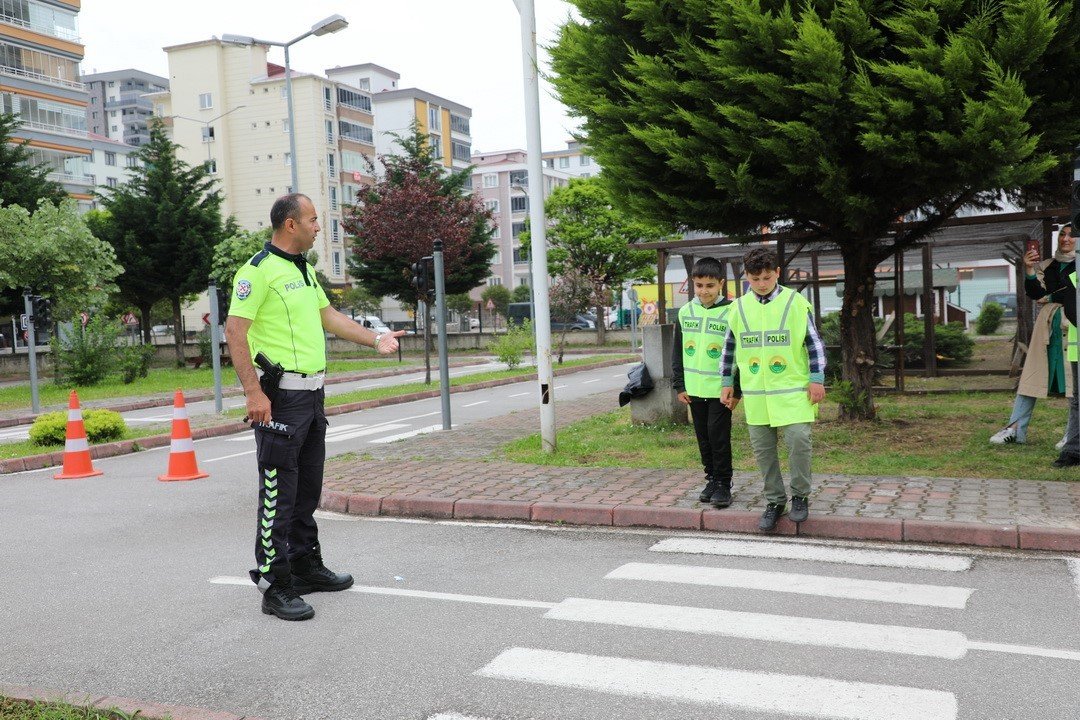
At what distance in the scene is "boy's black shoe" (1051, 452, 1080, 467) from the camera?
8102 millimetres

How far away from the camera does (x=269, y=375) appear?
5059mm

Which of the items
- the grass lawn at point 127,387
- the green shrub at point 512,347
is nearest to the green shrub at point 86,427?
the grass lawn at point 127,387

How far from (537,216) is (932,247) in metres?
10.4

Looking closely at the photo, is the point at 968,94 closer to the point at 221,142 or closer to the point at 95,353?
the point at 95,353

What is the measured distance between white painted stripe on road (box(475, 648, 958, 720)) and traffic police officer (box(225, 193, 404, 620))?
1.46m

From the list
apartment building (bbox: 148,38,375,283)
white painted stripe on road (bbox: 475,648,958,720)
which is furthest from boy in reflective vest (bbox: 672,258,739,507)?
apartment building (bbox: 148,38,375,283)

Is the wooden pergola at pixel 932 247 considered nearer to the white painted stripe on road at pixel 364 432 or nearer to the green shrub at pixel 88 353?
the white painted stripe on road at pixel 364 432

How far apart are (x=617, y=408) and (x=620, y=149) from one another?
6.83m

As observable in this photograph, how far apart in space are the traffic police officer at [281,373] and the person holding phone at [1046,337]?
6.43 metres

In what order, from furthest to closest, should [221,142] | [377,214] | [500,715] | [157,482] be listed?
[221,142]
[377,214]
[157,482]
[500,715]

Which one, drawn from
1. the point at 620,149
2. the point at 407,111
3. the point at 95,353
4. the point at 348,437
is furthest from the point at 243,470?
the point at 407,111

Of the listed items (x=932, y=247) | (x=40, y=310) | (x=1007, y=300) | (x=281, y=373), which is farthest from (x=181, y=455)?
(x=1007, y=300)

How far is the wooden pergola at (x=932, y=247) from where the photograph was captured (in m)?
13.3

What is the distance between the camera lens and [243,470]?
1108 centimetres
